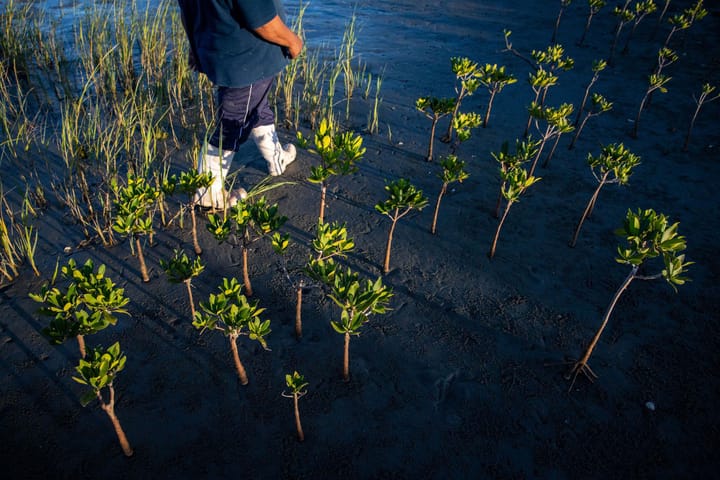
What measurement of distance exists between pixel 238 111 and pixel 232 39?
476 mm

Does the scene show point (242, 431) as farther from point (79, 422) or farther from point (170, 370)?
point (79, 422)

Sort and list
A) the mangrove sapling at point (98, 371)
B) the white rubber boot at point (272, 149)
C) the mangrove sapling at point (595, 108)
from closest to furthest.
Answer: the mangrove sapling at point (98, 371) < the white rubber boot at point (272, 149) < the mangrove sapling at point (595, 108)

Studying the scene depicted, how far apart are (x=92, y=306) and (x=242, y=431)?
843mm

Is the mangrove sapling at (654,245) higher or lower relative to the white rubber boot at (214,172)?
higher

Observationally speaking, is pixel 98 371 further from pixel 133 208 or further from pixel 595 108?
pixel 595 108

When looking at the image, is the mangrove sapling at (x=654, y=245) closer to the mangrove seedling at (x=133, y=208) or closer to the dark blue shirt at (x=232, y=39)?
the dark blue shirt at (x=232, y=39)

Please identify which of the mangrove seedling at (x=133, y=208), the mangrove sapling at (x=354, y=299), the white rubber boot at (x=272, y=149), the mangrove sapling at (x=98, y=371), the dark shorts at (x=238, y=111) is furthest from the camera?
the white rubber boot at (x=272, y=149)

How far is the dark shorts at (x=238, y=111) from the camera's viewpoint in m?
2.90

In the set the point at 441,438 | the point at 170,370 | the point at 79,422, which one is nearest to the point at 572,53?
the point at 441,438

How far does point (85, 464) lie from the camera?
1779 millimetres

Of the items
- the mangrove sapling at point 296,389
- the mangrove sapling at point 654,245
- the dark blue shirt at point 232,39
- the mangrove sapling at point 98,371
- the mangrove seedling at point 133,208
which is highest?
the dark blue shirt at point 232,39

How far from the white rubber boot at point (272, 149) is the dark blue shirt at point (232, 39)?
20.1 inches

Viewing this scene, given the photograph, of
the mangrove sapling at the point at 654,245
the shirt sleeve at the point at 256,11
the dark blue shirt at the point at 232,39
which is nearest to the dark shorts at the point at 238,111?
the dark blue shirt at the point at 232,39

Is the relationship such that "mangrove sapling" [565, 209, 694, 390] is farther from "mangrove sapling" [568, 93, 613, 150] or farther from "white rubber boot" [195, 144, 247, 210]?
"white rubber boot" [195, 144, 247, 210]
